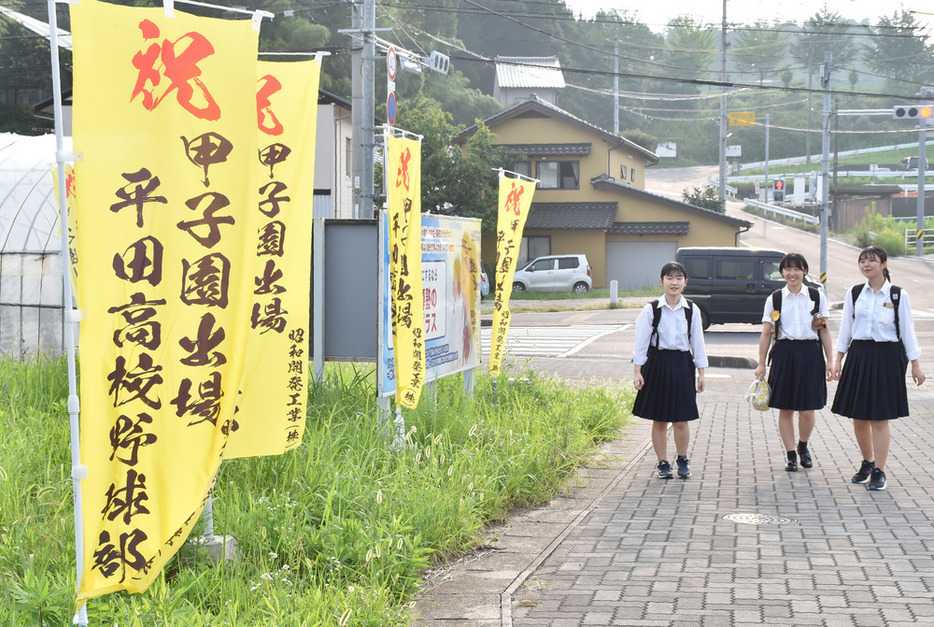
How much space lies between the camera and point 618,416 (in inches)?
405

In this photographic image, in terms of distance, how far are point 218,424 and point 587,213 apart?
36.3 metres

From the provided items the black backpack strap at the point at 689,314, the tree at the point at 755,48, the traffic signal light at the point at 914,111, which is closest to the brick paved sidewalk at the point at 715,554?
the black backpack strap at the point at 689,314

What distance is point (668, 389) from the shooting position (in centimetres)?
762

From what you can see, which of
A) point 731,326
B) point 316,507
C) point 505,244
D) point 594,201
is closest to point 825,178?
point 731,326

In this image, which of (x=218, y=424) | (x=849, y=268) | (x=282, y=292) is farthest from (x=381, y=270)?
(x=849, y=268)

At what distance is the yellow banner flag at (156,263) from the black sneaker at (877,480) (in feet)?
17.1

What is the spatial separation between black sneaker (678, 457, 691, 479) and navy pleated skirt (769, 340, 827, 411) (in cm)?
89

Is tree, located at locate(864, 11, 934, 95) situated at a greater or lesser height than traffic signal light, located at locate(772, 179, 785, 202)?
greater

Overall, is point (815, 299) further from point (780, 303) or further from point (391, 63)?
point (391, 63)

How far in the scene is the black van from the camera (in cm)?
2267

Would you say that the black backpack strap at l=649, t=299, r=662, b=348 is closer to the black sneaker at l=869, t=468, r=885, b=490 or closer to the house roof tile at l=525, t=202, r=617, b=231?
the black sneaker at l=869, t=468, r=885, b=490

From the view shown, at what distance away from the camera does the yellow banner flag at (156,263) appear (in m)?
3.72

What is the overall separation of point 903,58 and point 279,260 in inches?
3423

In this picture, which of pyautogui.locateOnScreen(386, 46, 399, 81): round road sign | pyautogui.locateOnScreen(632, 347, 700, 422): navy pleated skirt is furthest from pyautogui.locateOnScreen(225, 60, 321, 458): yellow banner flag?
pyautogui.locateOnScreen(386, 46, 399, 81): round road sign
